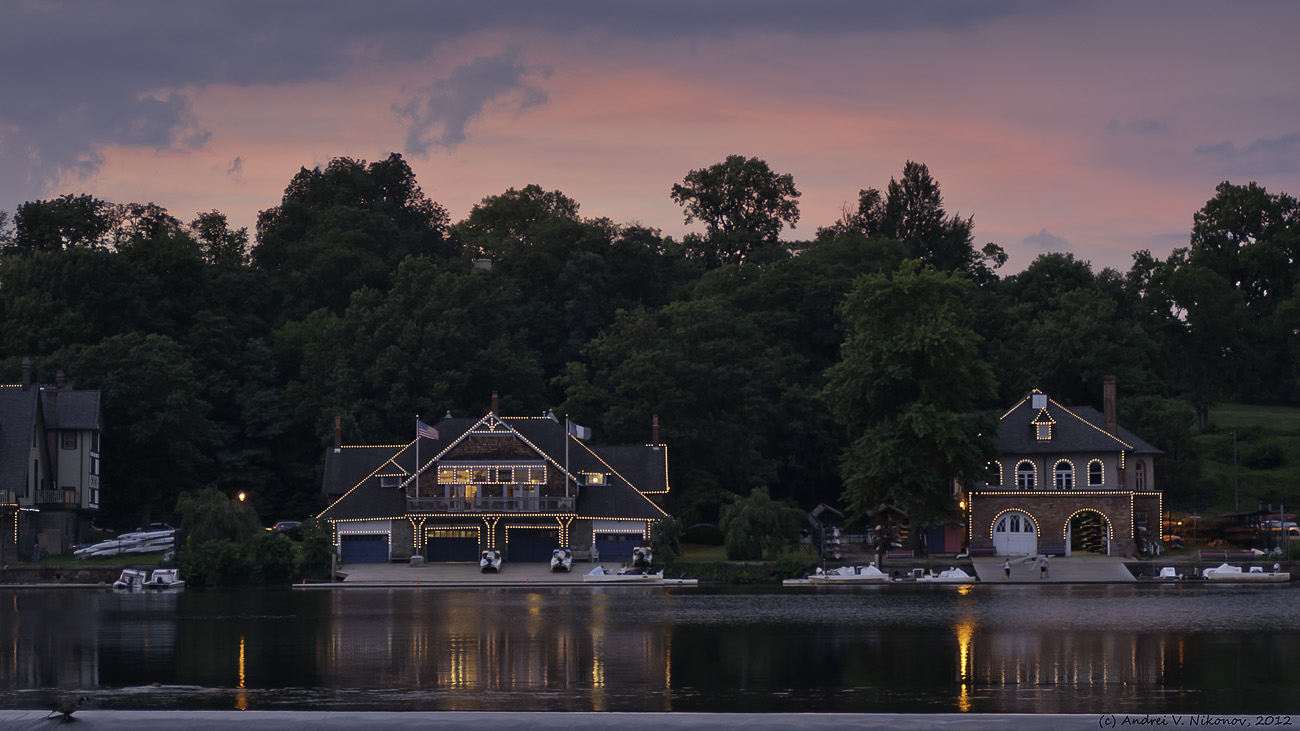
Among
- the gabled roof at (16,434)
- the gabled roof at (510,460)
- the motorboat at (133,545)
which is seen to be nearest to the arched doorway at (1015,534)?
the gabled roof at (510,460)

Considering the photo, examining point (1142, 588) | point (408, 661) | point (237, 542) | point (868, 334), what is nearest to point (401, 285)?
point (237, 542)

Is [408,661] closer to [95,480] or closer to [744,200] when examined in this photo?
[95,480]

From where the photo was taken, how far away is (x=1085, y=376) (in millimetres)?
88438

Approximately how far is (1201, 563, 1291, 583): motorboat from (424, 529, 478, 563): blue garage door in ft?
119

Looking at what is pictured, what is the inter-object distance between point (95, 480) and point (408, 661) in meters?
53.7

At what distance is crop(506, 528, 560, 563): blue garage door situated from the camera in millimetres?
73438

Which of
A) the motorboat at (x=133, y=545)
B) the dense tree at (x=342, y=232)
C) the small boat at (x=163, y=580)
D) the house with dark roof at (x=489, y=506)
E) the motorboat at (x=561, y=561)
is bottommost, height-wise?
the small boat at (x=163, y=580)

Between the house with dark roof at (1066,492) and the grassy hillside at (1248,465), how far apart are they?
1110 centimetres

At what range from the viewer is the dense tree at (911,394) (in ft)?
221

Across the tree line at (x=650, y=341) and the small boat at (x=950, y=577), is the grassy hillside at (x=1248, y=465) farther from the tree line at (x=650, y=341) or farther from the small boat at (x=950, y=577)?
the small boat at (x=950, y=577)

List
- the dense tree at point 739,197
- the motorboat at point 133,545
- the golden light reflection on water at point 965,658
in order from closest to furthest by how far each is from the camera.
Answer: the golden light reflection on water at point 965,658, the motorboat at point 133,545, the dense tree at point 739,197

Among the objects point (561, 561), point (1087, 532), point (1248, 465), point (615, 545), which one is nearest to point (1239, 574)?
point (1087, 532)

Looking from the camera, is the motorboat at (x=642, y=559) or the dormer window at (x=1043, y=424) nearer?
the motorboat at (x=642, y=559)

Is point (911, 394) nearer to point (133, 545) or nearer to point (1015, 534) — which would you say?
point (1015, 534)
